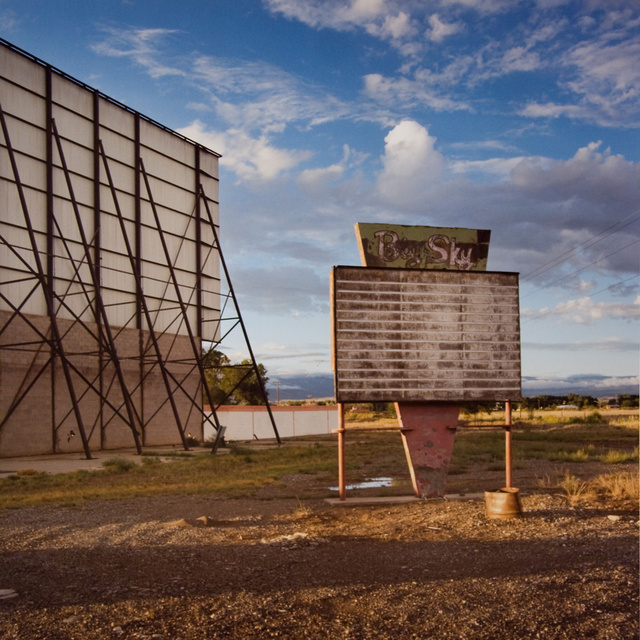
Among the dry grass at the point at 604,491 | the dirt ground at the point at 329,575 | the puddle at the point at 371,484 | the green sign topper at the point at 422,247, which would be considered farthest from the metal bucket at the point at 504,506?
the puddle at the point at 371,484

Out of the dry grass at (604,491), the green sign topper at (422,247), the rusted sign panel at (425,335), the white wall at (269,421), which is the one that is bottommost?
the white wall at (269,421)

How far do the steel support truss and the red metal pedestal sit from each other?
16.2 m

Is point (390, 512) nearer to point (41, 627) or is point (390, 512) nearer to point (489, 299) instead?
point (489, 299)

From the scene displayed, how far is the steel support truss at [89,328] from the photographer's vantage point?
30609 mm

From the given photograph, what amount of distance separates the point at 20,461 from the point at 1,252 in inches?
335

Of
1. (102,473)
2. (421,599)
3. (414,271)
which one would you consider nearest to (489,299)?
(414,271)

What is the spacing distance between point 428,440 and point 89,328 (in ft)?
79.2

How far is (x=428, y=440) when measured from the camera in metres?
15.0

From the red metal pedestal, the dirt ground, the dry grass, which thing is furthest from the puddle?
the dirt ground

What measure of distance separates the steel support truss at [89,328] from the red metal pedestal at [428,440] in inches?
639

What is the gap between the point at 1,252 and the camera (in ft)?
100

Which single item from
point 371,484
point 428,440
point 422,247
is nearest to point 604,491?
point 428,440

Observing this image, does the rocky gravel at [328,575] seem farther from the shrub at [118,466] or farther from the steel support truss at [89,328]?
the steel support truss at [89,328]

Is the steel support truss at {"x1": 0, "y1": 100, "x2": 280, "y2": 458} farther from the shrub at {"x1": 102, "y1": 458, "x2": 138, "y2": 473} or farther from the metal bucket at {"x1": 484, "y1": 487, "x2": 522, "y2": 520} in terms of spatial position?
the metal bucket at {"x1": 484, "y1": 487, "x2": 522, "y2": 520}
